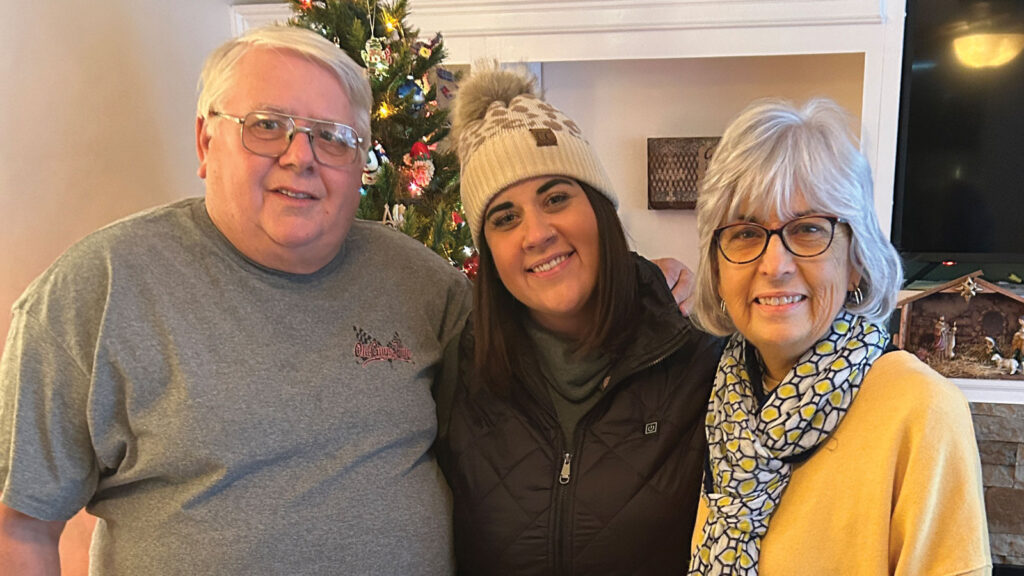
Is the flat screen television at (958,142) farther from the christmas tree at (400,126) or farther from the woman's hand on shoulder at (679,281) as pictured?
the christmas tree at (400,126)

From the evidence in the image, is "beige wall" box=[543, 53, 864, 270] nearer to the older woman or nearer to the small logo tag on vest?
the small logo tag on vest

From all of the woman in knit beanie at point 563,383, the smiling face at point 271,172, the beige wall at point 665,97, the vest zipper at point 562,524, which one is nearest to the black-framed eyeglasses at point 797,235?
the woman in knit beanie at point 563,383

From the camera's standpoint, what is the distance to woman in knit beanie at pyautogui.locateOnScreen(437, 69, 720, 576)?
48.1 inches

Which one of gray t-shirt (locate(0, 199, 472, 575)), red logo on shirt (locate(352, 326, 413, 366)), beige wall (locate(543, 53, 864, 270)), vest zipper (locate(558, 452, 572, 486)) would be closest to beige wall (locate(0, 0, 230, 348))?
gray t-shirt (locate(0, 199, 472, 575))

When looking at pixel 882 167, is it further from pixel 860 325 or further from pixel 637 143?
pixel 860 325

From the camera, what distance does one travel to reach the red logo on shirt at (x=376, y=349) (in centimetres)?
130

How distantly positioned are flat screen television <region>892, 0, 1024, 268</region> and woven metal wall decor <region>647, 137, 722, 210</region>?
0.84m

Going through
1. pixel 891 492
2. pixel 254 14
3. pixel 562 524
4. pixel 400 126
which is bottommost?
pixel 562 524

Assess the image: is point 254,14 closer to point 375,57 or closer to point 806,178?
point 375,57

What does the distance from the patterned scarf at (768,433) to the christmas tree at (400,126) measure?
1155 millimetres

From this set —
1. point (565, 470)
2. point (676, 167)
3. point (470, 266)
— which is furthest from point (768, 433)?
point (676, 167)

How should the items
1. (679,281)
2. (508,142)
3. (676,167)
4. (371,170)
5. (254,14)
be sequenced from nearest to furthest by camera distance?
(508,142) → (679,281) → (371,170) → (254,14) → (676,167)

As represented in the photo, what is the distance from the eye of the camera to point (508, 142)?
4.33 ft

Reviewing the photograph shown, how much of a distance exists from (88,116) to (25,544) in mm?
1495
